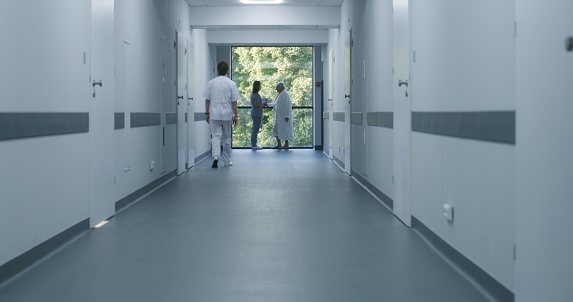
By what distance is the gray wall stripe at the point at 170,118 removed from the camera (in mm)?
9414

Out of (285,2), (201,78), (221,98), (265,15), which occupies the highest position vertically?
(285,2)

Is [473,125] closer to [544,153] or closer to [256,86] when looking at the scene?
[544,153]

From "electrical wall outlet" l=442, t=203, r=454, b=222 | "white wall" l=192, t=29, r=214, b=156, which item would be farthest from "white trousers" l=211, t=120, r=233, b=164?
"electrical wall outlet" l=442, t=203, r=454, b=222

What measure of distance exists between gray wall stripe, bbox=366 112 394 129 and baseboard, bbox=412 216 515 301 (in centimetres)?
148

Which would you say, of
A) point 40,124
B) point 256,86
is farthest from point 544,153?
point 256,86

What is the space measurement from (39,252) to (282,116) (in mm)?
13290

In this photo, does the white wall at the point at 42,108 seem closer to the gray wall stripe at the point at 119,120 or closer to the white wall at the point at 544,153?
the gray wall stripe at the point at 119,120

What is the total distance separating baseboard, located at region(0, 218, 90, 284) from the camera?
371 cm

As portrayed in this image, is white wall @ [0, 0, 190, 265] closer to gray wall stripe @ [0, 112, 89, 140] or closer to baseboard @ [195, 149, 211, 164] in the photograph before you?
gray wall stripe @ [0, 112, 89, 140]

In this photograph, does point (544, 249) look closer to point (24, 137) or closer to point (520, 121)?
point (520, 121)

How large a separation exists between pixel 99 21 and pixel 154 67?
9.25ft

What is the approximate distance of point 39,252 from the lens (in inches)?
166

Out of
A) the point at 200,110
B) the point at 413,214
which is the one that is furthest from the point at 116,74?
the point at 200,110

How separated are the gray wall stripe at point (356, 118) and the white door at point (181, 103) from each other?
2.56m
